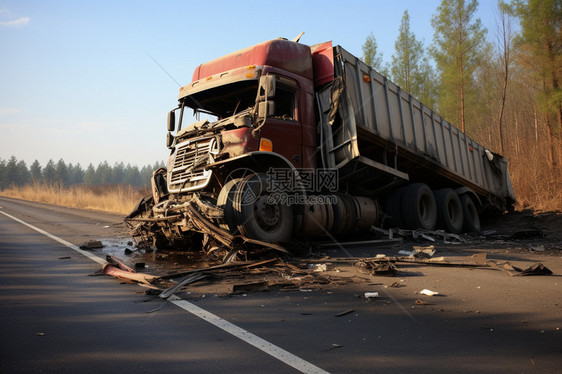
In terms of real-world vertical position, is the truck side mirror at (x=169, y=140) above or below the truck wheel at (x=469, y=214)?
above

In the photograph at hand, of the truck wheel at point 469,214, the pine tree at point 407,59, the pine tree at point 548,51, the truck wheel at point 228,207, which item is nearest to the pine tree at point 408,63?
the pine tree at point 407,59

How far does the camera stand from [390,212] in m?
9.02

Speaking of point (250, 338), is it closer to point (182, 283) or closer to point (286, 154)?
point (182, 283)

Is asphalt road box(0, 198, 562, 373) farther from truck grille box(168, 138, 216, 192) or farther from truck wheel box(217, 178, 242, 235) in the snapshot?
truck grille box(168, 138, 216, 192)

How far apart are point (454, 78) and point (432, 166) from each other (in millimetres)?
14442

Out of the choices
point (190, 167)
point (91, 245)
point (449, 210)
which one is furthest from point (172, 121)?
point (449, 210)

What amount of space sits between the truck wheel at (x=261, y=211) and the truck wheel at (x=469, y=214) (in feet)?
21.4

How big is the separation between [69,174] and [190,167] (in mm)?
171619

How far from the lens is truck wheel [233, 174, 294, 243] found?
209 inches

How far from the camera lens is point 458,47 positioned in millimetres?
20656

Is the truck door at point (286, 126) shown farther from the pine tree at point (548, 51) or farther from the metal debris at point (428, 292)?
the pine tree at point (548, 51)

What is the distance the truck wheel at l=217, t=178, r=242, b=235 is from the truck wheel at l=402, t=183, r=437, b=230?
480cm

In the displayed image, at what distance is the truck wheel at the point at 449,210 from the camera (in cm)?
→ 962

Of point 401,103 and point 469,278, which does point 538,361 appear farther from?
point 401,103
